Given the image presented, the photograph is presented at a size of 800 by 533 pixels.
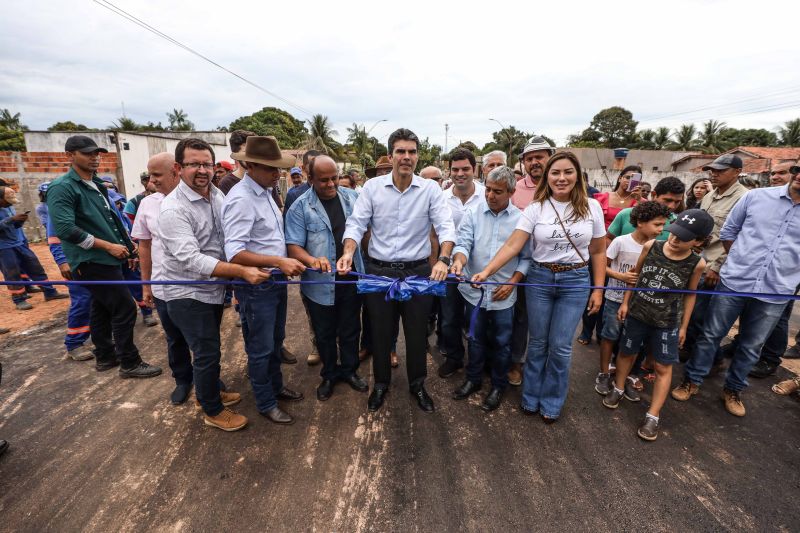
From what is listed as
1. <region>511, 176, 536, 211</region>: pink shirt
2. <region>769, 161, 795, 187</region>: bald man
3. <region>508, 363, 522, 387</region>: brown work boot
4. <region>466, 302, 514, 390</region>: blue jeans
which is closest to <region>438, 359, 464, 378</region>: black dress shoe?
<region>466, 302, 514, 390</region>: blue jeans

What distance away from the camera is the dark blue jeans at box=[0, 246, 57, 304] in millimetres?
5493

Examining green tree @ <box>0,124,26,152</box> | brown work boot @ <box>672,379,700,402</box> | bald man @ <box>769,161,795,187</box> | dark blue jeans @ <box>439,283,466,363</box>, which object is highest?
green tree @ <box>0,124,26,152</box>

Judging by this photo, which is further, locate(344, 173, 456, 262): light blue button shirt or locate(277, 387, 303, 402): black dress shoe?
locate(277, 387, 303, 402): black dress shoe

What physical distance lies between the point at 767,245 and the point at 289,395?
14.5 feet

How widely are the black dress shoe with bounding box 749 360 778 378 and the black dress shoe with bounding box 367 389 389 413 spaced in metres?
3.94

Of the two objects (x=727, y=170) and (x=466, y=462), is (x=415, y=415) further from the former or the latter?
(x=727, y=170)

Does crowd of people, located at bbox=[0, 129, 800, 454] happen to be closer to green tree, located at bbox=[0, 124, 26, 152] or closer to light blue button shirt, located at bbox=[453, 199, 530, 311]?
light blue button shirt, located at bbox=[453, 199, 530, 311]

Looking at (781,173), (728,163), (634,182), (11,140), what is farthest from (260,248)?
(11,140)

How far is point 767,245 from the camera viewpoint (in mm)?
3062

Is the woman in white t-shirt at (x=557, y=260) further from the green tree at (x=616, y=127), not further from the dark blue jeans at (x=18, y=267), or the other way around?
the green tree at (x=616, y=127)

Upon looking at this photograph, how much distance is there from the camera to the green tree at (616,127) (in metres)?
47.5

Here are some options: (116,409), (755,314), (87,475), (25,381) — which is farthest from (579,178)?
(25,381)

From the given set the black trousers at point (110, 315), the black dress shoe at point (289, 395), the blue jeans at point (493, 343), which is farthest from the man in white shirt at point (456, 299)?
the black trousers at point (110, 315)

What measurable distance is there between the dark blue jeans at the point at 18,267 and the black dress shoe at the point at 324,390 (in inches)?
226
